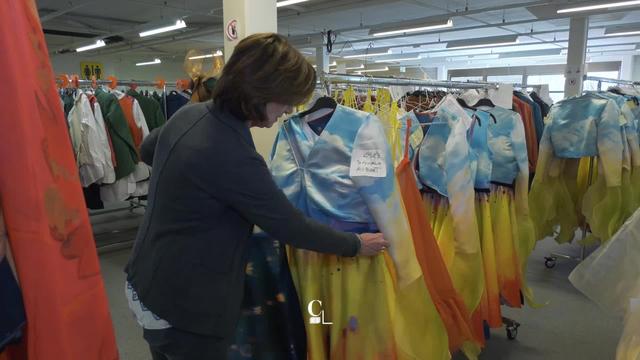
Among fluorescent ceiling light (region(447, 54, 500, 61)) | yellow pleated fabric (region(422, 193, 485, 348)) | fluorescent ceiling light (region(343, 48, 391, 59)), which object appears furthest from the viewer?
fluorescent ceiling light (region(447, 54, 500, 61))

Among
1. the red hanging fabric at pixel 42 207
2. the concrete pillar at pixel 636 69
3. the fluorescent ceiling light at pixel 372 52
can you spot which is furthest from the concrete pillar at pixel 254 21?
the concrete pillar at pixel 636 69

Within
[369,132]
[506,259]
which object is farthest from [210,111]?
[506,259]

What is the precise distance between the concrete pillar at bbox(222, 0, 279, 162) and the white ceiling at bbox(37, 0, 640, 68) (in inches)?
252

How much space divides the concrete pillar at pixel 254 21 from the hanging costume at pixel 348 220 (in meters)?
0.81

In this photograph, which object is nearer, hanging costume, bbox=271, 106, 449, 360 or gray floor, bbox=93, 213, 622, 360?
hanging costume, bbox=271, 106, 449, 360

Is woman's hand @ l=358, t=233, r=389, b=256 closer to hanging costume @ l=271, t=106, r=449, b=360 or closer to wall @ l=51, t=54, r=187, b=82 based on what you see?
hanging costume @ l=271, t=106, r=449, b=360

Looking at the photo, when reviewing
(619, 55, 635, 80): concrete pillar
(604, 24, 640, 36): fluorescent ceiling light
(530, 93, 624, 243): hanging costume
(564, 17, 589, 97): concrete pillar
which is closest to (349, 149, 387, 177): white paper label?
(530, 93, 624, 243): hanging costume

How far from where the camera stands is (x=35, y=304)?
458 millimetres

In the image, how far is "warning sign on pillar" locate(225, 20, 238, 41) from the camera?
7.78 feet

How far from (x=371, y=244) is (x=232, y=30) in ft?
4.87

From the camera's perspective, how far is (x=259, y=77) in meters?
1.12

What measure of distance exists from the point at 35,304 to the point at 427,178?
1.79 meters

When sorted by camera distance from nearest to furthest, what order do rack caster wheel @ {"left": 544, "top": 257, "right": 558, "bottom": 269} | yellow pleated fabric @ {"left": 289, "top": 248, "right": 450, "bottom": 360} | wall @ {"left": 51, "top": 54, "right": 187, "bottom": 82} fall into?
yellow pleated fabric @ {"left": 289, "top": 248, "right": 450, "bottom": 360}, rack caster wheel @ {"left": 544, "top": 257, "right": 558, "bottom": 269}, wall @ {"left": 51, "top": 54, "right": 187, "bottom": 82}

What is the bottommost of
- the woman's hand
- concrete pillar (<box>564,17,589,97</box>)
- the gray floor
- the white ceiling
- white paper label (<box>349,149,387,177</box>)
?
the gray floor
